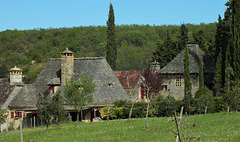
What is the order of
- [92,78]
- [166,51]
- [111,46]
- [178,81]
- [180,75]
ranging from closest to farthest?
[92,78] < [180,75] < [178,81] < [111,46] < [166,51]

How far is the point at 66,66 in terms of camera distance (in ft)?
154

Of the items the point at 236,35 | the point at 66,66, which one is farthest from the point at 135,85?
the point at 236,35

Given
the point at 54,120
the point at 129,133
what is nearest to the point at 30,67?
the point at 54,120

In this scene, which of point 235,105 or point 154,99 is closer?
point 235,105

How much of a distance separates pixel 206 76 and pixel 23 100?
24023 mm

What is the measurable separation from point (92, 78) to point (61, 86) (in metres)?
3.81

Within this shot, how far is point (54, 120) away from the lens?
103 ft

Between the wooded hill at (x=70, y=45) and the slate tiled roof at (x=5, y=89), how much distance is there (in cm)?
3595

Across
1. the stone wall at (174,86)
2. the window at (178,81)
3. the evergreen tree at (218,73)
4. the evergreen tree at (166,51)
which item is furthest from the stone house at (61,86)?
the evergreen tree at (166,51)

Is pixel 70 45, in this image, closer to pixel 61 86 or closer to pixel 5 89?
pixel 5 89

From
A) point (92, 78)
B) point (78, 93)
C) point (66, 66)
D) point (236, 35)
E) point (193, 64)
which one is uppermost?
point (236, 35)

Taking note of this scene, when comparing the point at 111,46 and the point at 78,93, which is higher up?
the point at 111,46

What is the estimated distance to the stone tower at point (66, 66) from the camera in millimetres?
46656

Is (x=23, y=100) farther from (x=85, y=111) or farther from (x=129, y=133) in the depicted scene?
(x=129, y=133)
